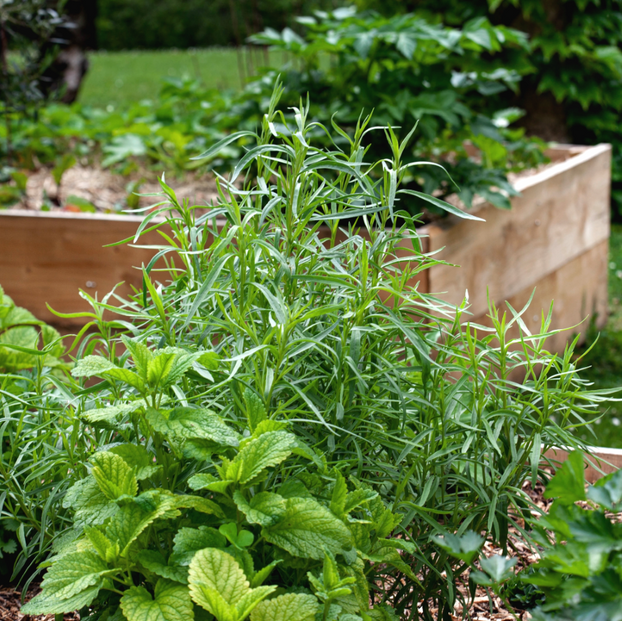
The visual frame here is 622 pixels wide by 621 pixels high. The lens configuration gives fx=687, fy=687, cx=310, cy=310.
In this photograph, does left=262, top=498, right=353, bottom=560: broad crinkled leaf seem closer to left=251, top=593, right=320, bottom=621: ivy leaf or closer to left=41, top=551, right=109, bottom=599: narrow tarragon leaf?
left=251, top=593, right=320, bottom=621: ivy leaf

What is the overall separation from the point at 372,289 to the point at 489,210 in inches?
73.4

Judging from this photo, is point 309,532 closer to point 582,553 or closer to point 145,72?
point 582,553

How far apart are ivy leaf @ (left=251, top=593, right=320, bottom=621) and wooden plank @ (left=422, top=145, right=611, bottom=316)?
5.08 ft

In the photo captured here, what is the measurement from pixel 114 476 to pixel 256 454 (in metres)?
0.19

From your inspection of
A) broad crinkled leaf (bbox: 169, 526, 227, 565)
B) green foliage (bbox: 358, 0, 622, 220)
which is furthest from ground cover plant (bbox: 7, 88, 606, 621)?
green foliage (bbox: 358, 0, 622, 220)

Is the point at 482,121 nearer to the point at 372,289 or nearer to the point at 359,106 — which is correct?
the point at 359,106

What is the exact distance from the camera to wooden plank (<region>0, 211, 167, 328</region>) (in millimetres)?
2482

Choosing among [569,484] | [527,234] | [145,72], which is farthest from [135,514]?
[145,72]

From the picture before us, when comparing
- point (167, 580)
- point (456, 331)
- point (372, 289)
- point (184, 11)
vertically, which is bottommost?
point (184, 11)

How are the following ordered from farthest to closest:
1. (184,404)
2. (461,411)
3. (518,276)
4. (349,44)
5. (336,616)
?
1. (518,276)
2. (349,44)
3. (461,411)
4. (184,404)
5. (336,616)

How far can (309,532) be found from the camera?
31.1 inches

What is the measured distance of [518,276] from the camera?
2.87m

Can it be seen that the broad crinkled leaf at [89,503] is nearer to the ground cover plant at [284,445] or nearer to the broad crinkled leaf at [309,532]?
the ground cover plant at [284,445]

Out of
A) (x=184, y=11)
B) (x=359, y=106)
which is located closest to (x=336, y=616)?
(x=359, y=106)
